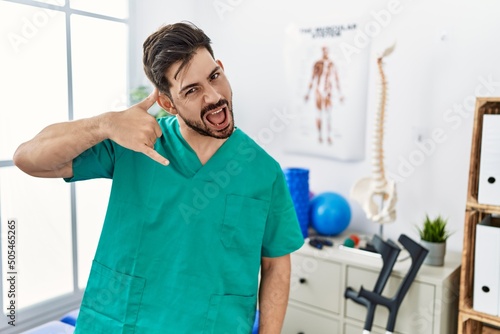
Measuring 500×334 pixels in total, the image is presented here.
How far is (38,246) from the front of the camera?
2.41m

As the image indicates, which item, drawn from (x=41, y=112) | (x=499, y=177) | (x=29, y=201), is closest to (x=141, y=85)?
(x=41, y=112)

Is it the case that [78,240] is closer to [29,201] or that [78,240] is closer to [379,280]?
[29,201]

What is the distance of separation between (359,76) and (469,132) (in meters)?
0.56

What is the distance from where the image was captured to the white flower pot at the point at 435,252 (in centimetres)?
193

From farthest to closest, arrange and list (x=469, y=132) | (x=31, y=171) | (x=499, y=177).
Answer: (x=469, y=132) < (x=499, y=177) < (x=31, y=171)

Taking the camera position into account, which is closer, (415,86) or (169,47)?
(169,47)

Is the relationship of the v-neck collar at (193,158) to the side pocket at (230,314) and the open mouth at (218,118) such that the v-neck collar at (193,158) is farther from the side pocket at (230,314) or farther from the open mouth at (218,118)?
the side pocket at (230,314)

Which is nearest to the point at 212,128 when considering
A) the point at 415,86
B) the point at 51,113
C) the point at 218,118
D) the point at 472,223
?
the point at 218,118

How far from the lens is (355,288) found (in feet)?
6.51

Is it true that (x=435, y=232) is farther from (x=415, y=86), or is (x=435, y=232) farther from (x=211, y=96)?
(x=211, y=96)

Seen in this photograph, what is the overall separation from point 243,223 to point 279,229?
0.10m

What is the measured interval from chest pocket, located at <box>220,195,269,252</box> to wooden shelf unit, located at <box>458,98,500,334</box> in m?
0.90

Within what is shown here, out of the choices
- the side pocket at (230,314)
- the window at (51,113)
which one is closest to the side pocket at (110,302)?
the side pocket at (230,314)

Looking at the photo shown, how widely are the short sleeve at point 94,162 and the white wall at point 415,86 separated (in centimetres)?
147
